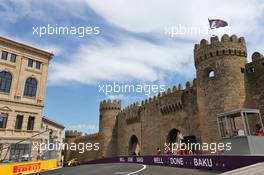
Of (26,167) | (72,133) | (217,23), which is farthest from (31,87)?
(72,133)

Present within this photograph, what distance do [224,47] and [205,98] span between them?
175 inches

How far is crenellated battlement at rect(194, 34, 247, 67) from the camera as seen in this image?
66.3 ft

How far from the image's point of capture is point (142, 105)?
34.5 meters

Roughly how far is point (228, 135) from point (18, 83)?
77.3 ft

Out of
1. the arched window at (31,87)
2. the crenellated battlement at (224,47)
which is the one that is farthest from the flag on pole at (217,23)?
the arched window at (31,87)

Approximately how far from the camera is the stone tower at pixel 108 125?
40.2 m

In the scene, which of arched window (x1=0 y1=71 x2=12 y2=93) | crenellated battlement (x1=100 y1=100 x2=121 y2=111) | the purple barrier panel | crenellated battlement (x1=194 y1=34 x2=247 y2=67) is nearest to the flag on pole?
crenellated battlement (x1=194 y1=34 x2=247 y2=67)

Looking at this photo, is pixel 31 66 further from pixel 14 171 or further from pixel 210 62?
pixel 210 62

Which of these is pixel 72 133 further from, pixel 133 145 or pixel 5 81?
pixel 5 81

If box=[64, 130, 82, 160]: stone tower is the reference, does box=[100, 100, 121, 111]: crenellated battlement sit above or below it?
above

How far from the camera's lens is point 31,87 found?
1152 inches

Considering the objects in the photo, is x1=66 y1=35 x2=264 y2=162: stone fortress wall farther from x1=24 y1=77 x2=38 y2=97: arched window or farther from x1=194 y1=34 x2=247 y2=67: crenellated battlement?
x1=24 y1=77 x2=38 y2=97: arched window

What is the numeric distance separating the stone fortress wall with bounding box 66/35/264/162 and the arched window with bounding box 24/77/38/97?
46.3ft

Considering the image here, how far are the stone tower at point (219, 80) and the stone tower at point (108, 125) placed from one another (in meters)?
22.3
